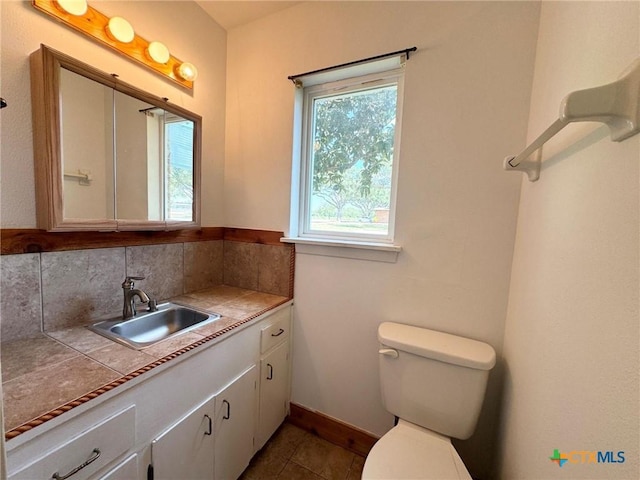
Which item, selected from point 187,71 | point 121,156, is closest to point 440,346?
point 121,156

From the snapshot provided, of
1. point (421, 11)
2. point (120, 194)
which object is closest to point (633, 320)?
point (421, 11)

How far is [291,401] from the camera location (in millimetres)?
1734

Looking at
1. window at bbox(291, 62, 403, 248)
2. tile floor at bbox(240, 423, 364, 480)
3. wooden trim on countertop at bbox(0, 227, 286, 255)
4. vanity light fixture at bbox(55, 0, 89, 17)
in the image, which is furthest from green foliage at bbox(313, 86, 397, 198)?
tile floor at bbox(240, 423, 364, 480)

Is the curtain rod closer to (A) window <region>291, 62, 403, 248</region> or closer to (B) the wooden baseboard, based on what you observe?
(A) window <region>291, 62, 403, 248</region>

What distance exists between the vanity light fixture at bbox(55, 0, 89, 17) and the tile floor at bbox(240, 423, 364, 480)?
2244mm

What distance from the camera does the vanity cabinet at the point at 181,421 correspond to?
663 millimetres

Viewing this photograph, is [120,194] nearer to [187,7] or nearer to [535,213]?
[187,7]

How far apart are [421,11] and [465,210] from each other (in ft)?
3.28

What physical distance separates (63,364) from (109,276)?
0.49 m

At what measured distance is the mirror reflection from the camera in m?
1.04

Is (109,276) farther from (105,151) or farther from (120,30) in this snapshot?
(120,30)

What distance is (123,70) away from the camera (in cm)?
123

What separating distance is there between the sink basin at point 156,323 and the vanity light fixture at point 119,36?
1.27 meters

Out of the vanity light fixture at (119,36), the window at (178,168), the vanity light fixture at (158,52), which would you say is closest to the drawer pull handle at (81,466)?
the window at (178,168)
